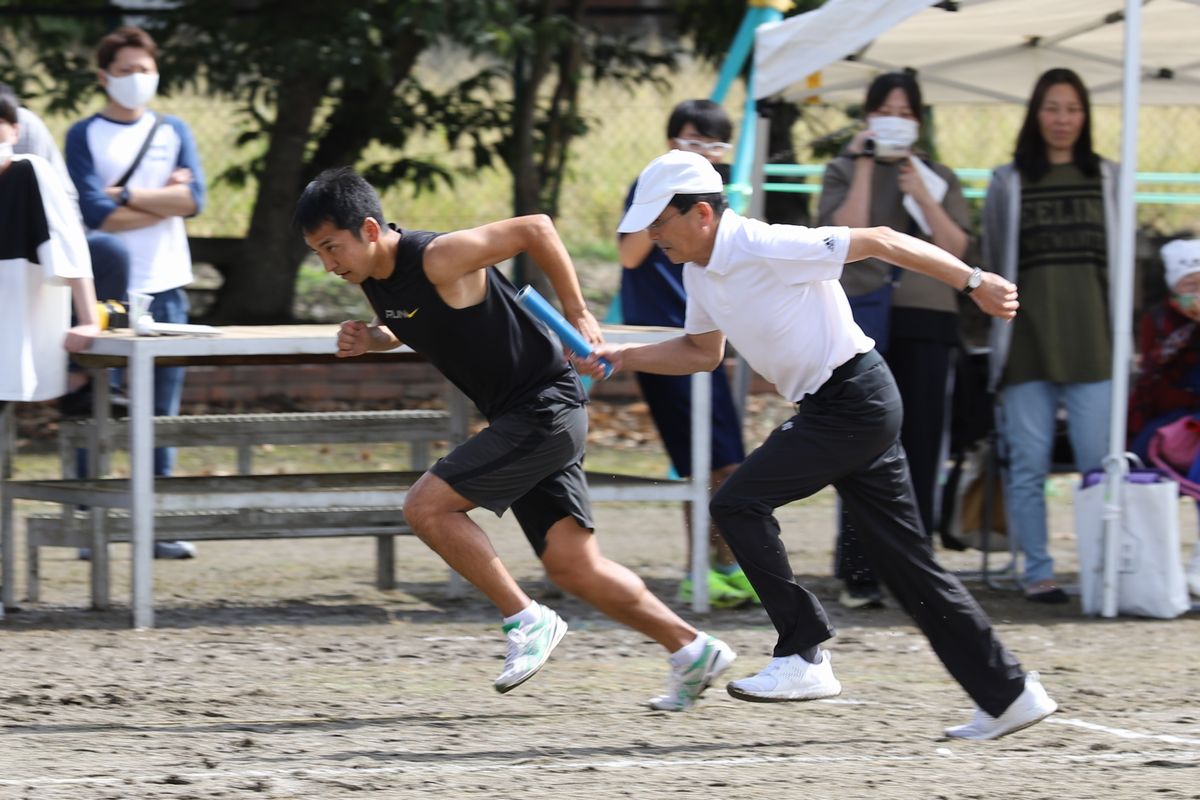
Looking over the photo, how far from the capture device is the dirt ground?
15.4 feet

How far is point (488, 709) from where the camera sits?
565 cm

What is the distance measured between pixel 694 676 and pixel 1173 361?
3172 millimetres

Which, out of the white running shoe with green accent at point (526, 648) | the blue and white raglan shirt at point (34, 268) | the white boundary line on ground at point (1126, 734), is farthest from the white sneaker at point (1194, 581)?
the blue and white raglan shirt at point (34, 268)

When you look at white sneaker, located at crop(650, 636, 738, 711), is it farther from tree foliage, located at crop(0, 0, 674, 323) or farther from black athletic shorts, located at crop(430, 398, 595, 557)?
tree foliage, located at crop(0, 0, 674, 323)

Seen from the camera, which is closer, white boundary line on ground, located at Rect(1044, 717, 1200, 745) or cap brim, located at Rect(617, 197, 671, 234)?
cap brim, located at Rect(617, 197, 671, 234)

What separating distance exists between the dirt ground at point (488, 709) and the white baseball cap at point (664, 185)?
1429 mm

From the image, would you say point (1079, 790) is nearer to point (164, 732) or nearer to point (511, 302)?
point (511, 302)

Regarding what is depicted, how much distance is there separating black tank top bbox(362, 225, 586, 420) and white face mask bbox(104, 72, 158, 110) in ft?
9.10

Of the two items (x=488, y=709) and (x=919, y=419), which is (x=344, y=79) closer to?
(x=919, y=419)

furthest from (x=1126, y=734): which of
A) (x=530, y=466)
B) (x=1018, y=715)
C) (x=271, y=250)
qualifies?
(x=271, y=250)

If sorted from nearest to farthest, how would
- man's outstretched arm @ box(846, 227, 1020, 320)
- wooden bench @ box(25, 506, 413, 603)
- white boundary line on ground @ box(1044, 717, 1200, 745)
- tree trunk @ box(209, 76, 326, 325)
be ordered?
man's outstretched arm @ box(846, 227, 1020, 320) → white boundary line on ground @ box(1044, 717, 1200, 745) → wooden bench @ box(25, 506, 413, 603) → tree trunk @ box(209, 76, 326, 325)

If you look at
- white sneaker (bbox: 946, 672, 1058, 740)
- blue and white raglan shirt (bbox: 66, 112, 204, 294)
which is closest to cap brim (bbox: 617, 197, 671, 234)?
white sneaker (bbox: 946, 672, 1058, 740)

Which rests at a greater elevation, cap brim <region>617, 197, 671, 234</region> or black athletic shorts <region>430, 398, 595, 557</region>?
cap brim <region>617, 197, 671, 234</region>

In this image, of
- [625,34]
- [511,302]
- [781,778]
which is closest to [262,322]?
[625,34]
